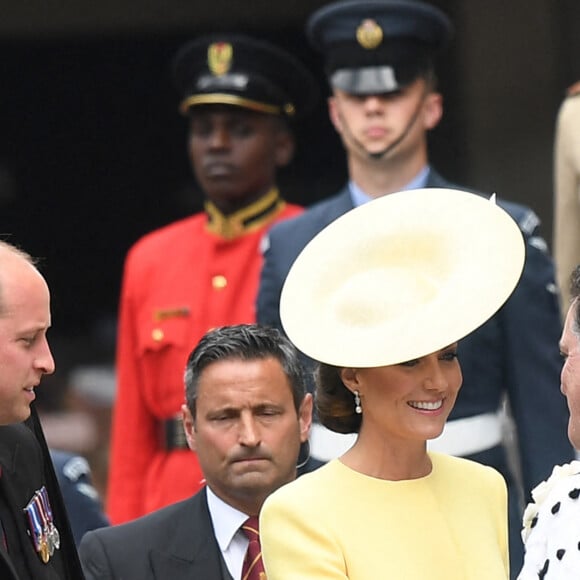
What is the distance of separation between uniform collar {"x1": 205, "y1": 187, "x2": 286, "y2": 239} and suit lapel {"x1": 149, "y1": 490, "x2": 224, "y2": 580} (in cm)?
203

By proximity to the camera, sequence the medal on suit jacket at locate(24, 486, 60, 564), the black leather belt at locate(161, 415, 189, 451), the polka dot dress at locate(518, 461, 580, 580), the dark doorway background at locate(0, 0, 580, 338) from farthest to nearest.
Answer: the dark doorway background at locate(0, 0, 580, 338) → the black leather belt at locate(161, 415, 189, 451) → the medal on suit jacket at locate(24, 486, 60, 564) → the polka dot dress at locate(518, 461, 580, 580)

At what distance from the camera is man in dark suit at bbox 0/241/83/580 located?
4227 millimetres

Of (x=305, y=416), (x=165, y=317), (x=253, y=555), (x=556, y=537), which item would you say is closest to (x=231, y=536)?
(x=253, y=555)

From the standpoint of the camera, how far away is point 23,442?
4.52 m

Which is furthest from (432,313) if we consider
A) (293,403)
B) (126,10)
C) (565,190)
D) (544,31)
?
(126,10)

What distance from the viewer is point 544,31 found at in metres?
8.98

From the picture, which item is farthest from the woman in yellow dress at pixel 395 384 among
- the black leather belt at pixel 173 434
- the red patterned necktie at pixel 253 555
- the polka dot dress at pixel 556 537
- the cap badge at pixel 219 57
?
the cap badge at pixel 219 57

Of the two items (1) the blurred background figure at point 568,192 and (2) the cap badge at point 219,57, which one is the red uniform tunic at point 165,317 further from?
(1) the blurred background figure at point 568,192

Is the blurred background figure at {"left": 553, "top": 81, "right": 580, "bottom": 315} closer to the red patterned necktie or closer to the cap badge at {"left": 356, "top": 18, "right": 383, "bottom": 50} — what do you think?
the cap badge at {"left": 356, "top": 18, "right": 383, "bottom": 50}

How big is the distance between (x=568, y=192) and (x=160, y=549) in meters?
1.96

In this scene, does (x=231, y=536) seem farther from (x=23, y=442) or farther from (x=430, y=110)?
(x=430, y=110)

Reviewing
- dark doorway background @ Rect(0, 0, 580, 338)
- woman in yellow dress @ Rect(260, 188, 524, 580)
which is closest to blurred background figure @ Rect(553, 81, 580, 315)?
woman in yellow dress @ Rect(260, 188, 524, 580)

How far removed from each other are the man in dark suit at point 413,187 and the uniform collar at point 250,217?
568 mm

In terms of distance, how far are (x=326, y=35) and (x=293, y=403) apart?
1796 millimetres
